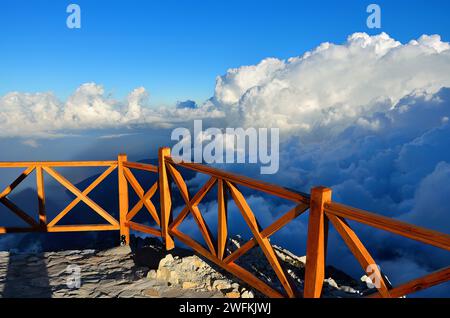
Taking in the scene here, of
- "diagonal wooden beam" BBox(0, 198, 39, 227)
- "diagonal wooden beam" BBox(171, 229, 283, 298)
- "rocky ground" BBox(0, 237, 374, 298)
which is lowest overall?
"rocky ground" BBox(0, 237, 374, 298)

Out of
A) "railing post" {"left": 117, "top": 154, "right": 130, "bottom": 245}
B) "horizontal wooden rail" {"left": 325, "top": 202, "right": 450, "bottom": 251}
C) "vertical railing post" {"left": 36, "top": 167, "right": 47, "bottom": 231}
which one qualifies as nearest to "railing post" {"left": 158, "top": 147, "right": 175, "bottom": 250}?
"railing post" {"left": 117, "top": 154, "right": 130, "bottom": 245}

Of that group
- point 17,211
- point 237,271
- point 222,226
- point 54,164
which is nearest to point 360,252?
point 237,271

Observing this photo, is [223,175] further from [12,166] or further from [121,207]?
[12,166]

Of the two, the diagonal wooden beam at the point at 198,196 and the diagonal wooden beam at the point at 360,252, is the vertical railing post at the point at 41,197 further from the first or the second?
the diagonal wooden beam at the point at 360,252

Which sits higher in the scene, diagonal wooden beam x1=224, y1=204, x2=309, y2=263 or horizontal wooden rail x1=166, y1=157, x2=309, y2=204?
horizontal wooden rail x1=166, y1=157, x2=309, y2=204

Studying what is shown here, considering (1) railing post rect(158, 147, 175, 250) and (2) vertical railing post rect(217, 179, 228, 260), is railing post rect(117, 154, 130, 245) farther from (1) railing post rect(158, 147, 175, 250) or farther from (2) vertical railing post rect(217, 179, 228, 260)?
(2) vertical railing post rect(217, 179, 228, 260)

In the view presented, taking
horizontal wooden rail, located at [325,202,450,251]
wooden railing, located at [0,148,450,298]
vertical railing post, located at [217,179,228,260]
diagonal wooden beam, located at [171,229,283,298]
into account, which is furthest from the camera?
vertical railing post, located at [217,179,228,260]

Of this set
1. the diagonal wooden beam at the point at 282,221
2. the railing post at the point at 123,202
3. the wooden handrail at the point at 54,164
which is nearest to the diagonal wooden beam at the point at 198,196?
the diagonal wooden beam at the point at 282,221

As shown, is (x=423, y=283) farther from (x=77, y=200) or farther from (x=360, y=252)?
(x=77, y=200)

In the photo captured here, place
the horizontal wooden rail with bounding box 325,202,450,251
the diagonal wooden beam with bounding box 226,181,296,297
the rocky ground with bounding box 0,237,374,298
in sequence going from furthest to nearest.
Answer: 1. the rocky ground with bounding box 0,237,374,298
2. the diagonal wooden beam with bounding box 226,181,296,297
3. the horizontal wooden rail with bounding box 325,202,450,251
